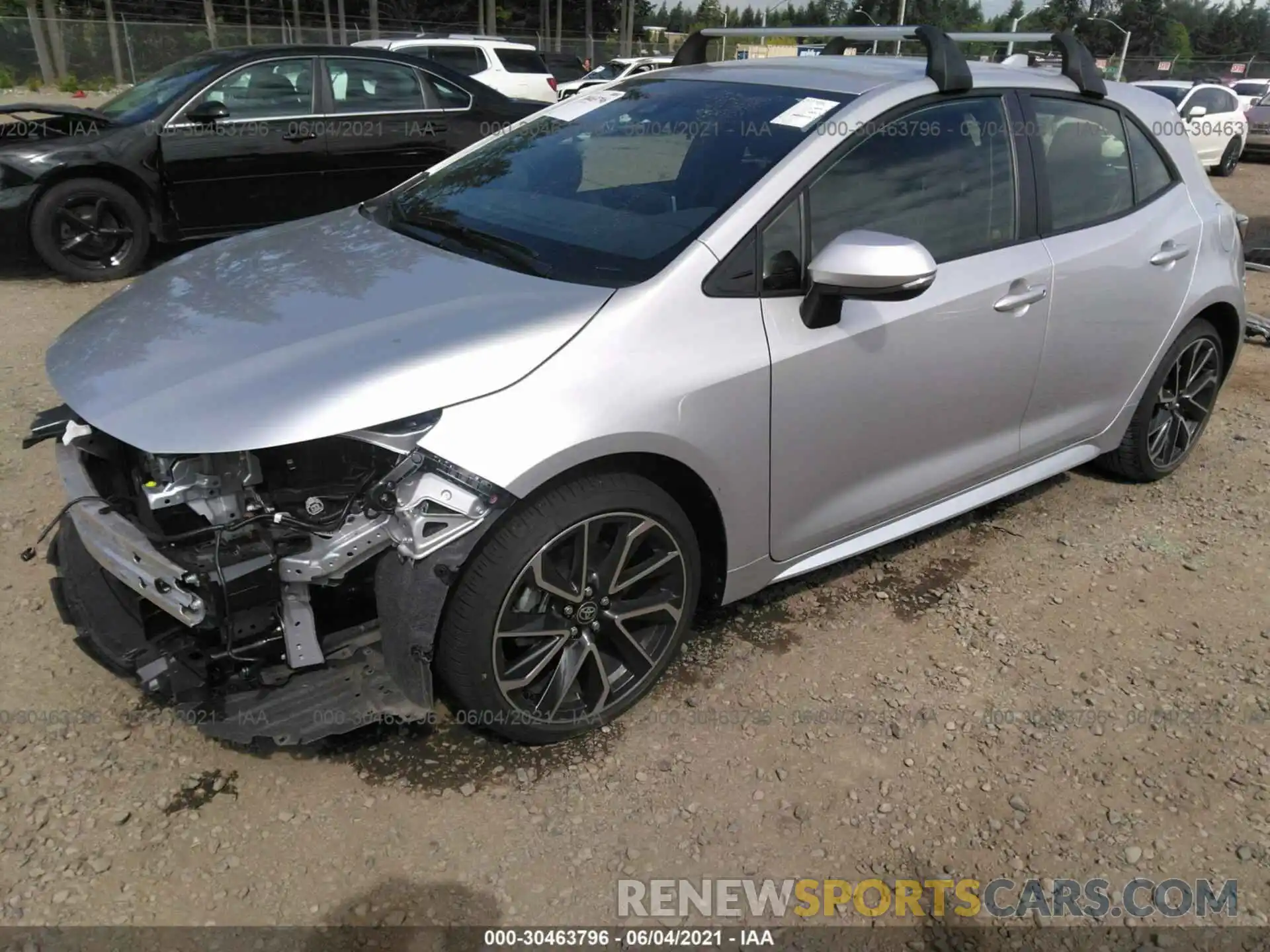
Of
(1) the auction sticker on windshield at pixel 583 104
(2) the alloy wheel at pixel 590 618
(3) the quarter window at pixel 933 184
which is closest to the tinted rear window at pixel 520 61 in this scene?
(1) the auction sticker on windshield at pixel 583 104

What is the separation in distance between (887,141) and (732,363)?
0.98m

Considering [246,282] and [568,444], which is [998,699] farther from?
[246,282]

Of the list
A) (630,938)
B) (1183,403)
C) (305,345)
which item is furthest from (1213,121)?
(630,938)

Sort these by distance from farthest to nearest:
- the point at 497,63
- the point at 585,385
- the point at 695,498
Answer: the point at 497,63 < the point at 695,498 < the point at 585,385

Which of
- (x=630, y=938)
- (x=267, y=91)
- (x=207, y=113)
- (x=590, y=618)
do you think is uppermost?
(x=267, y=91)

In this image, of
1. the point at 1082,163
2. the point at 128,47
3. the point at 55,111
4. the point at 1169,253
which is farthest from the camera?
the point at 128,47

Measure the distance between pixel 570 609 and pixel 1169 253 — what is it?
9.50 feet

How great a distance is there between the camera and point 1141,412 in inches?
163

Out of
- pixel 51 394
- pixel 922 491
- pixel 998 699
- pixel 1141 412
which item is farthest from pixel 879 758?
pixel 51 394

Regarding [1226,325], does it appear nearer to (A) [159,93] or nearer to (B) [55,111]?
(A) [159,93]

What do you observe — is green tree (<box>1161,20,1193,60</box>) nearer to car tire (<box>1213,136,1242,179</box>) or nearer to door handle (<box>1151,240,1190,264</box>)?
car tire (<box>1213,136,1242,179</box>)

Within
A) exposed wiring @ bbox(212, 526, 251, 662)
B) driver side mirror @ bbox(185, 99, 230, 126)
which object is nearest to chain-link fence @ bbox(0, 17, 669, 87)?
driver side mirror @ bbox(185, 99, 230, 126)

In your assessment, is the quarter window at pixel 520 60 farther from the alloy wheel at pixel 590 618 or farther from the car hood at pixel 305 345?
the alloy wheel at pixel 590 618

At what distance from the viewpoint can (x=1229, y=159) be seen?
15172mm
